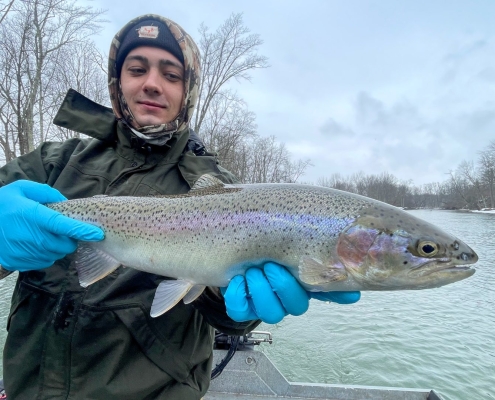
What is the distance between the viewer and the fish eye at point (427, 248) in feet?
7.02

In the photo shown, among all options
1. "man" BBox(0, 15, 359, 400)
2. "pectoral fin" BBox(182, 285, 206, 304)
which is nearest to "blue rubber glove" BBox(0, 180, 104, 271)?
"man" BBox(0, 15, 359, 400)

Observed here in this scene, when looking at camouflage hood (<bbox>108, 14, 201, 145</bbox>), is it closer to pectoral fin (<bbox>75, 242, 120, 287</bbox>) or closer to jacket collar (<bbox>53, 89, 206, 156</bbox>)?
jacket collar (<bbox>53, 89, 206, 156</bbox>)

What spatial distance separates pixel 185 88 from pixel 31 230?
169 centimetres

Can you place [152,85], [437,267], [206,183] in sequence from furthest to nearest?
1. [152,85]
2. [206,183]
3. [437,267]

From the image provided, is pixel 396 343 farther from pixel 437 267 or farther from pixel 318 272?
pixel 318 272

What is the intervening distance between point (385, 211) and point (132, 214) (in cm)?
176

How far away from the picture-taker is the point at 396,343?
8.07 meters

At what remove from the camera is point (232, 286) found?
2.27m

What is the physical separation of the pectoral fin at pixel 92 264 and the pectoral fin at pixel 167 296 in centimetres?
40

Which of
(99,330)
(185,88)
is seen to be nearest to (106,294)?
(99,330)

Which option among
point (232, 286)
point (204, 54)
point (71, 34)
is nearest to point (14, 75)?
point (71, 34)

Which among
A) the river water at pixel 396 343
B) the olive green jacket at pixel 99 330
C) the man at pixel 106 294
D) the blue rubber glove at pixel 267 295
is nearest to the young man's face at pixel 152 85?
the man at pixel 106 294

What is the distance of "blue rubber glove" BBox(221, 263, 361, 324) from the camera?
7.33ft

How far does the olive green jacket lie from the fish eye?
50.9 inches
